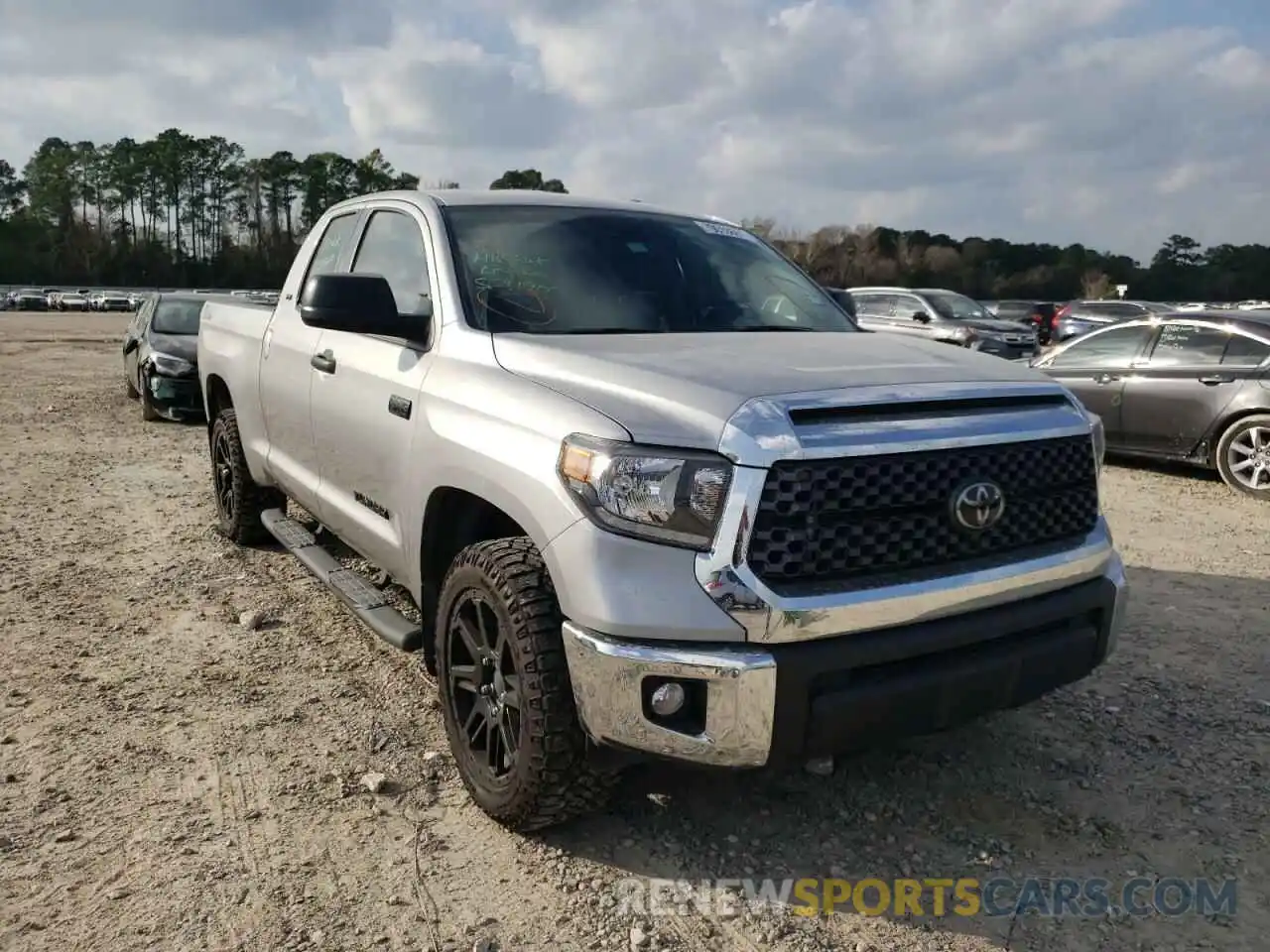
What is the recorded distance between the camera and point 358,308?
11.3 feet

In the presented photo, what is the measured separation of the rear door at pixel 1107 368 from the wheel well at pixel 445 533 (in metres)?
7.40

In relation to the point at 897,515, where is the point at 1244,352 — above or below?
above

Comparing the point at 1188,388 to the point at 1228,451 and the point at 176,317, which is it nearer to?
the point at 1228,451

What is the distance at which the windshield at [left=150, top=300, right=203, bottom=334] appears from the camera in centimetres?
1265

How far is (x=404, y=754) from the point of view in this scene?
3.57 metres

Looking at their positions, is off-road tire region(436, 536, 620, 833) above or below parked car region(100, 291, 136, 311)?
above

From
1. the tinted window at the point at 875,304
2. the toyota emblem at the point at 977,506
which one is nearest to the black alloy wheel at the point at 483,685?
the toyota emblem at the point at 977,506

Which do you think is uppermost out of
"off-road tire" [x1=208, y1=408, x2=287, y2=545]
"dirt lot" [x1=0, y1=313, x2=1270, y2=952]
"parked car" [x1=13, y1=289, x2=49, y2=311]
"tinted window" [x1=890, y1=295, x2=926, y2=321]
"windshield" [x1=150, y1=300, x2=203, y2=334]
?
"tinted window" [x1=890, y1=295, x2=926, y2=321]

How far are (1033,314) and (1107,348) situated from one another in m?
24.2

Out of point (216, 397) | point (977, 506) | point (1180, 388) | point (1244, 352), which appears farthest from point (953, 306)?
point (977, 506)

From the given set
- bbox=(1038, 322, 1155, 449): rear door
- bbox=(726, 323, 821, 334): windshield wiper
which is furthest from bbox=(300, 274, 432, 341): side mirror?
bbox=(1038, 322, 1155, 449): rear door

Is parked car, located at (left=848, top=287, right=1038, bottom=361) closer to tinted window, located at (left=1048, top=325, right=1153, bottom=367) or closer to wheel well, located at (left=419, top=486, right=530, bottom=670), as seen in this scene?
tinted window, located at (left=1048, top=325, right=1153, bottom=367)

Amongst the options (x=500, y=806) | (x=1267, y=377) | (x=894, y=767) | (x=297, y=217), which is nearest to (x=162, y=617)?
(x=500, y=806)

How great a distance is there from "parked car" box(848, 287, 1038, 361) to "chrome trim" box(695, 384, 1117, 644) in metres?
15.5
